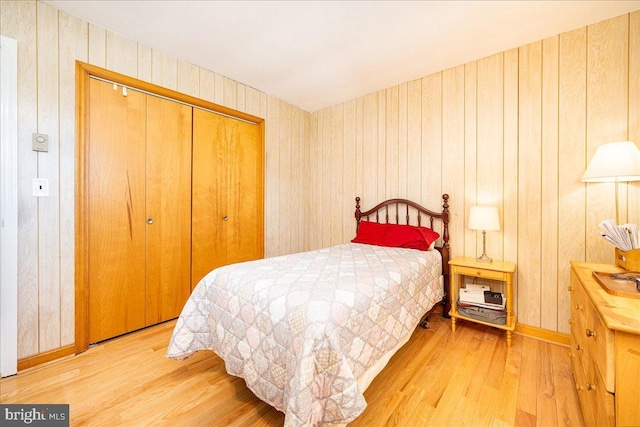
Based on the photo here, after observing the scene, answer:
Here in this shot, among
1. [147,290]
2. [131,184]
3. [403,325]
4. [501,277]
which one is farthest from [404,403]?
[131,184]

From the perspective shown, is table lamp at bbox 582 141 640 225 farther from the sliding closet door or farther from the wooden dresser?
the sliding closet door

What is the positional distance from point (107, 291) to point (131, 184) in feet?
3.01

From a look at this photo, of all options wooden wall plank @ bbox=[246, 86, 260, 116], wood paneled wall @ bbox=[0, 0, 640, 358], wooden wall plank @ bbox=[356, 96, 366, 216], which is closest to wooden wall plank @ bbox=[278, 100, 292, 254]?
wooden wall plank @ bbox=[246, 86, 260, 116]

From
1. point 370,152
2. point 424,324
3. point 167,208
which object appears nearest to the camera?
point 424,324

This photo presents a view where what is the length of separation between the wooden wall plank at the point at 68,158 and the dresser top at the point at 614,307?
3.10m

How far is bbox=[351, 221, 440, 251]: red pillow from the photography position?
2.58m

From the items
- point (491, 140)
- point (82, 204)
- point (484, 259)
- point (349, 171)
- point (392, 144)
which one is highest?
point (392, 144)

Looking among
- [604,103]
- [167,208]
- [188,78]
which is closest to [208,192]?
[167,208]

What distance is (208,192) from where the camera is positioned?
2.82 meters

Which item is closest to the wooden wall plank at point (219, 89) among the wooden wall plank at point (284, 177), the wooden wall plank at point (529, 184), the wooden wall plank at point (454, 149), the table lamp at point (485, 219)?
the wooden wall plank at point (284, 177)

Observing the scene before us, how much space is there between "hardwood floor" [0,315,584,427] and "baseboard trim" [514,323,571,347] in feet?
0.24

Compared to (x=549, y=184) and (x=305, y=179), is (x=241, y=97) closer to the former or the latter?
(x=305, y=179)

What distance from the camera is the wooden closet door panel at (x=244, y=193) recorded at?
304 centimetres

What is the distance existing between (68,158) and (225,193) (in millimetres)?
1313
